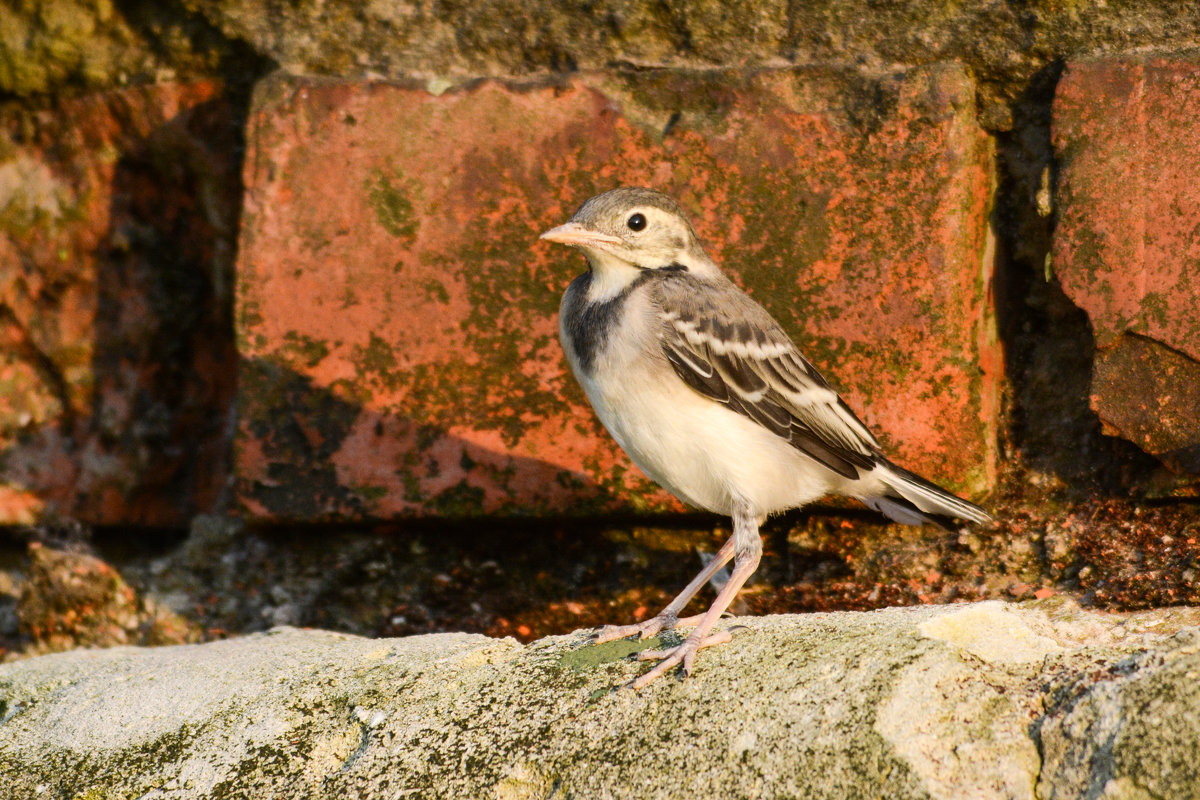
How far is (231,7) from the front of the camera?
3711 mm

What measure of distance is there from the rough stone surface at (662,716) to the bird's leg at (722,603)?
54mm

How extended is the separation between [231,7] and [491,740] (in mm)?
2479

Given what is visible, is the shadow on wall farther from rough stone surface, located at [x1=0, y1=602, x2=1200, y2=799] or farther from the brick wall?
rough stone surface, located at [x1=0, y1=602, x2=1200, y2=799]

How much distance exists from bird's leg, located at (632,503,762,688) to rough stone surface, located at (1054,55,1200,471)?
3.23 ft


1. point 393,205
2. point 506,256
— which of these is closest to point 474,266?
point 506,256

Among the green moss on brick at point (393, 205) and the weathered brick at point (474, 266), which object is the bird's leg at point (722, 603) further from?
the green moss on brick at point (393, 205)

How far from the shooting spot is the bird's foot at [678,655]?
98.0 inches

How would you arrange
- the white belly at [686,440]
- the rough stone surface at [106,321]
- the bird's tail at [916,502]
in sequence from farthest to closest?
the rough stone surface at [106,321], the white belly at [686,440], the bird's tail at [916,502]

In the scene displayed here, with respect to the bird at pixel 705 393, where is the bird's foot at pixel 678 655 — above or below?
below

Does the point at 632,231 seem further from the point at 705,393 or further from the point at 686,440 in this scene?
the point at 686,440

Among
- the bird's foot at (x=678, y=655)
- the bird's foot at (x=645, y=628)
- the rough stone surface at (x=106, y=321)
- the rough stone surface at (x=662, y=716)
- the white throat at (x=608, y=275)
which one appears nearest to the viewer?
the rough stone surface at (x=662, y=716)

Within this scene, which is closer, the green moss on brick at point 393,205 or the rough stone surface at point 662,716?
the rough stone surface at point 662,716

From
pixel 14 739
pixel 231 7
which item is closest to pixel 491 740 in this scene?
pixel 14 739

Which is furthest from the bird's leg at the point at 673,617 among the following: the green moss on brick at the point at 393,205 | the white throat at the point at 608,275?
the green moss on brick at the point at 393,205
